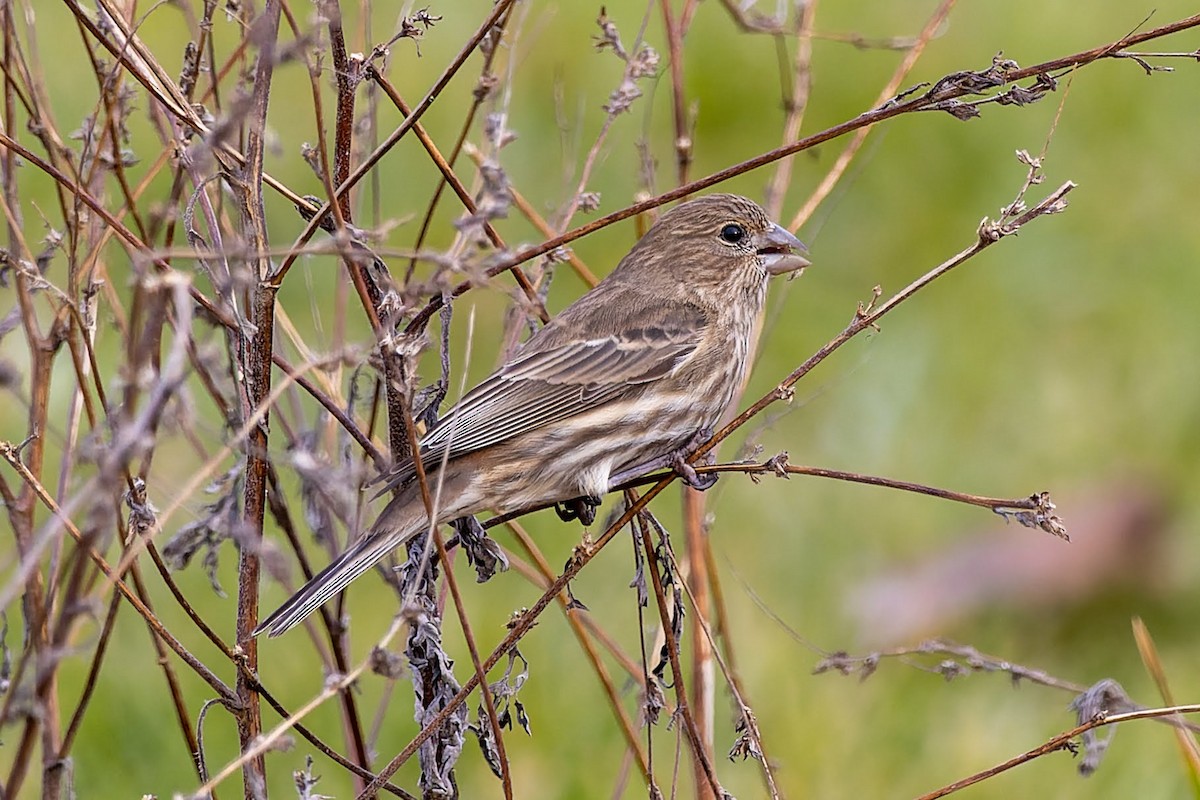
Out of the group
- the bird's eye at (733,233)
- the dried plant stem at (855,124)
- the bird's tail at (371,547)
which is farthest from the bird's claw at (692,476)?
the bird's eye at (733,233)

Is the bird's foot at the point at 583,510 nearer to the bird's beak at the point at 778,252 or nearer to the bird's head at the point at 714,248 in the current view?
the bird's head at the point at 714,248

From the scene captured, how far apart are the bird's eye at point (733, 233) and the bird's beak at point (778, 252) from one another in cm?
5

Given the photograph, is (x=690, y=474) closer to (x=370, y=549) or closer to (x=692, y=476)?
(x=692, y=476)

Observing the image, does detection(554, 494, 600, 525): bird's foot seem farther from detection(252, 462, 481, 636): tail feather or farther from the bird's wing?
detection(252, 462, 481, 636): tail feather

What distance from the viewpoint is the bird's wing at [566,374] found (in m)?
3.93

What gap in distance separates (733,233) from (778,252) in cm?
14

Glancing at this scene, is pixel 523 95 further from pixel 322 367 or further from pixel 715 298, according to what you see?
pixel 322 367

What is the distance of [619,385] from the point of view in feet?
13.7

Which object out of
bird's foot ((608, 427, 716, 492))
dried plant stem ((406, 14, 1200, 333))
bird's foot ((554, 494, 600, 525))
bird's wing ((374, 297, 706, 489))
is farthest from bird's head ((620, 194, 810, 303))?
dried plant stem ((406, 14, 1200, 333))

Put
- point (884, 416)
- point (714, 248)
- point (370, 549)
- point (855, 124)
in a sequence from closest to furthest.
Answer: point (855, 124) → point (370, 549) → point (714, 248) → point (884, 416)

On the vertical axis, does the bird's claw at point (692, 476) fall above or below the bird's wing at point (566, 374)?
below

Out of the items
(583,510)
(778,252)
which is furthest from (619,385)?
(778,252)

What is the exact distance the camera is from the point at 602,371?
4.22 m

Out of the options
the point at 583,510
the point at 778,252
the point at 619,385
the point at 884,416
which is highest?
the point at 884,416
